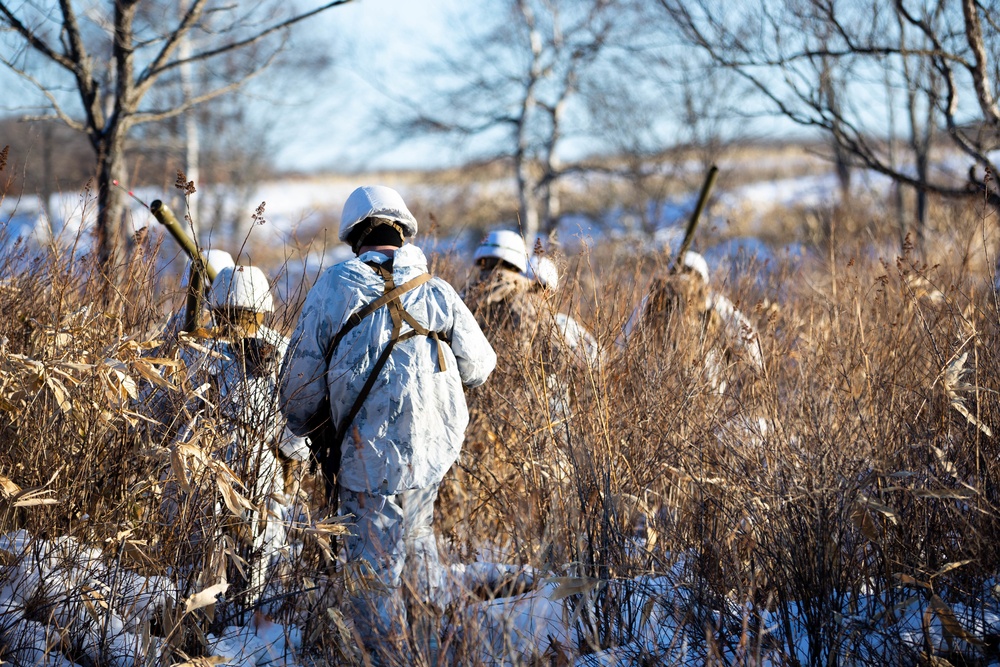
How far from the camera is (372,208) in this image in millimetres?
3203

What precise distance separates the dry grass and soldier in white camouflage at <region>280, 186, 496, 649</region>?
235mm

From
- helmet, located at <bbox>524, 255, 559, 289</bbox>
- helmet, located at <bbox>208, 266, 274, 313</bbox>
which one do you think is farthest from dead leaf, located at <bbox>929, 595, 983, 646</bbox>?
helmet, located at <bbox>208, 266, 274, 313</bbox>

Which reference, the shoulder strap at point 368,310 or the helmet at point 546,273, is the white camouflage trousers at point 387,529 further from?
the helmet at point 546,273

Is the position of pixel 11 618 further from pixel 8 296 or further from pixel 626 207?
pixel 626 207

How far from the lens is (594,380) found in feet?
10.6

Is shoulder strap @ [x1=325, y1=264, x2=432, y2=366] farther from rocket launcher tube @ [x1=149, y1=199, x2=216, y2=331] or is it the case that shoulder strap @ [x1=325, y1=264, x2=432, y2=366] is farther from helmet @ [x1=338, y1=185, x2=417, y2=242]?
rocket launcher tube @ [x1=149, y1=199, x2=216, y2=331]

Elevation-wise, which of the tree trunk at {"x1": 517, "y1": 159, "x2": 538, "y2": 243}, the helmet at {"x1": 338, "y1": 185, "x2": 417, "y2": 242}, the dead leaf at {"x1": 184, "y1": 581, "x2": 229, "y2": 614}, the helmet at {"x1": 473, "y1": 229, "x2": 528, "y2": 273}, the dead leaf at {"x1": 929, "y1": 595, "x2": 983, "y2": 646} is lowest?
the dead leaf at {"x1": 929, "y1": 595, "x2": 983, "y2": 646}

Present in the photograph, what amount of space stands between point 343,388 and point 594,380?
90 cm

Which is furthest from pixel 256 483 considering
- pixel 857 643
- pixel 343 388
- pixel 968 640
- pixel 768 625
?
pixel 968 640

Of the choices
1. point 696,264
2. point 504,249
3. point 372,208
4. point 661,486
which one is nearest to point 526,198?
point 696,264

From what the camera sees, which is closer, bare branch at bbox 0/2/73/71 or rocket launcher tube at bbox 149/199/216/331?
rocket launcher tube at bbox 149/199/216/331

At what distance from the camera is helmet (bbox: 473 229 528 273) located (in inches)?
181

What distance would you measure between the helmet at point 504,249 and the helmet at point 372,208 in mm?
1321

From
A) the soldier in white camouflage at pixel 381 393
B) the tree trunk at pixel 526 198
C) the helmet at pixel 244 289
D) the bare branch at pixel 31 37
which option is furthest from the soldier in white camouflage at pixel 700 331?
the tree trunk at pixel 526 198
